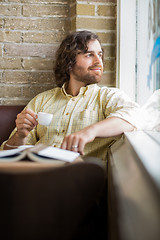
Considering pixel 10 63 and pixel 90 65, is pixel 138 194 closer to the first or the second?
pixel 90 65

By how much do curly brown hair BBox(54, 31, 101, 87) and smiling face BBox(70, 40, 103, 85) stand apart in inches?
1.2

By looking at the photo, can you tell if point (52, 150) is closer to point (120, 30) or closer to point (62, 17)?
point (120, 30)

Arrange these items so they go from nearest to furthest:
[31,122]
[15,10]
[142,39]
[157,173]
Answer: [157,173] → [31,122] → [142,39] → [15,10]

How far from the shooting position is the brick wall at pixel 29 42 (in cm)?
214

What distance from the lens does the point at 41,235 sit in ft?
2.33

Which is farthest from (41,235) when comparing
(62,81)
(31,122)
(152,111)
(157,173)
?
(62,81)

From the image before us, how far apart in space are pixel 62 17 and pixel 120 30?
1.58ft

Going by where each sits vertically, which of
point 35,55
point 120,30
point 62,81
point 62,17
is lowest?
point 62,81

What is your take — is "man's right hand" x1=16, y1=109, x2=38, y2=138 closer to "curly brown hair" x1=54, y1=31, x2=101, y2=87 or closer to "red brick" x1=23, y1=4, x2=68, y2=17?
"curly brown hair" x1=54, y1=31, x2=101, y2=87

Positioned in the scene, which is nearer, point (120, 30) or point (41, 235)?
point (41, 235)

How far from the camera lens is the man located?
1.35m

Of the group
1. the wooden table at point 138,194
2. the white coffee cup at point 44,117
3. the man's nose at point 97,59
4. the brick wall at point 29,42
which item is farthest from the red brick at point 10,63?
the wooden table at point 138,194

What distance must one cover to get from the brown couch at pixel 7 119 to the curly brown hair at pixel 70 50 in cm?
37

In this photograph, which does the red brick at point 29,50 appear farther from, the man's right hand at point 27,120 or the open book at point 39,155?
the open book at point 39,155
